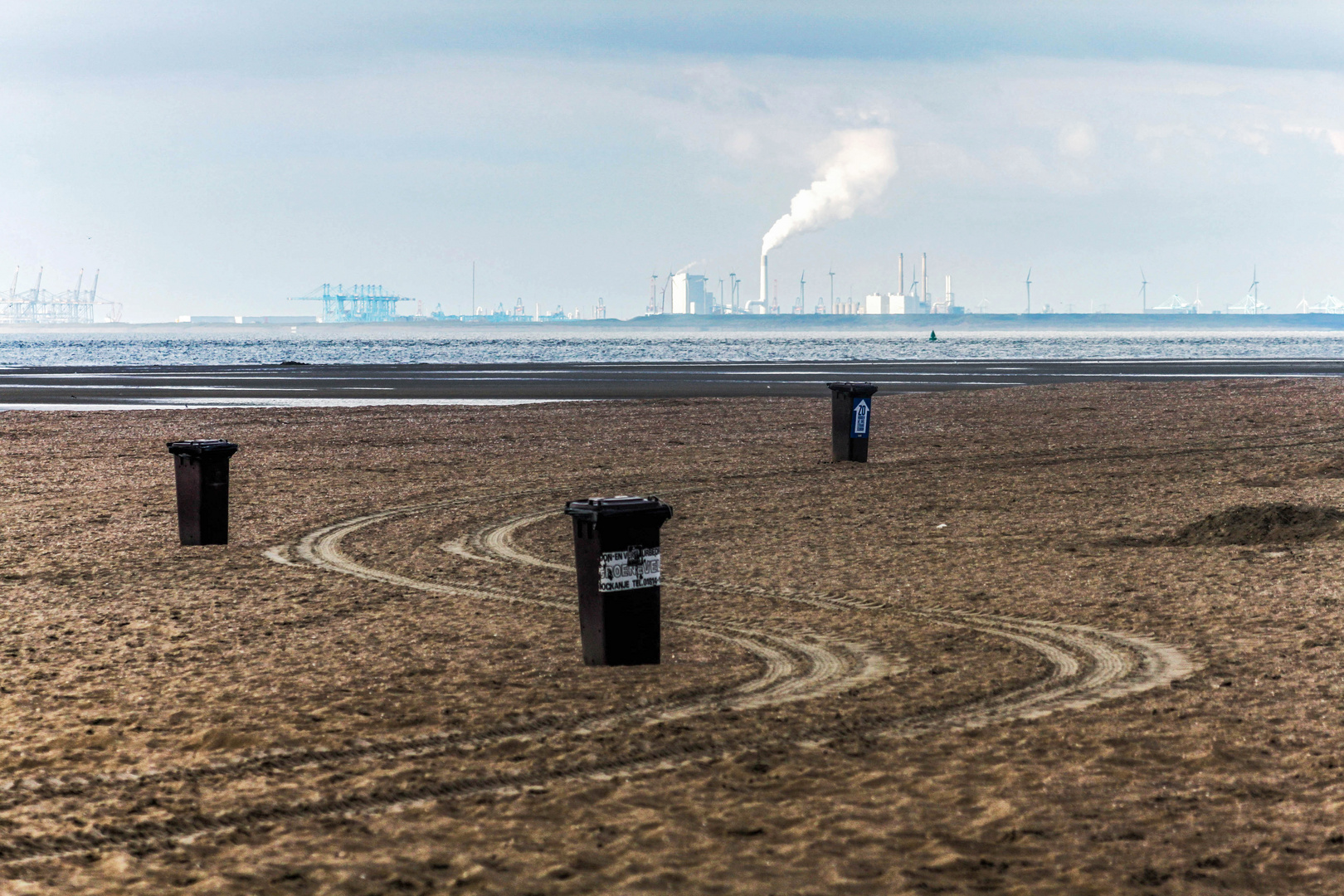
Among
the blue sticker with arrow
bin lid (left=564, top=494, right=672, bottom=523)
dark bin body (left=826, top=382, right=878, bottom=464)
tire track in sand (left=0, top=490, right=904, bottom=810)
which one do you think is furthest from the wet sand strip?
bin lid (left=564, top=494, right=672, bottom=523)

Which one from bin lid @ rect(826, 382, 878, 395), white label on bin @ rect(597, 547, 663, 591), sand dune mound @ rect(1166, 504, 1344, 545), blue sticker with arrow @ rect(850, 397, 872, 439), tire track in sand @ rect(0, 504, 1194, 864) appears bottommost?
tire track in sand @ rect(0, 504, 1194, 864)

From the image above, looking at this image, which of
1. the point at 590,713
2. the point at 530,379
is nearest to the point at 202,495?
the point at 590,713

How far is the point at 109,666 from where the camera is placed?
24.1ft

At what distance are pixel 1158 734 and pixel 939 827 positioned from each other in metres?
1.55

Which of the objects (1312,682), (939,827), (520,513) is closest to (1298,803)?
(939,827)

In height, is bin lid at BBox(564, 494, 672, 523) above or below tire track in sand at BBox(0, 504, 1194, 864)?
above

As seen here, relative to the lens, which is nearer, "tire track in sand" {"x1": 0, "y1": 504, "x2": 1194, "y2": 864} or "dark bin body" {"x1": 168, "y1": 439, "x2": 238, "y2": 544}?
"tire track in sand" {"x1": 0, "y1": 504, "x2": 1194, "y2": 864}

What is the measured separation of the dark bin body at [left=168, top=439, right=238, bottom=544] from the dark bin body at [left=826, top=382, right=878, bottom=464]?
26.7 ft

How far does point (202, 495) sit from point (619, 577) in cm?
576

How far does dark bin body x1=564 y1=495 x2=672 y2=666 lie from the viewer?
22.5 feet

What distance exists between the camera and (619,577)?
23.0 feet

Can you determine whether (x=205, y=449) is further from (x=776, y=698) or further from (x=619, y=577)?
(x=776, y=698)

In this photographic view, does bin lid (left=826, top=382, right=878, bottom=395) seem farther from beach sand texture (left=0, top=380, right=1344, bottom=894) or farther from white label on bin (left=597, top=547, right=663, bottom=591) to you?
white label on bin (left=597, top=547, right=663, bottom=591)

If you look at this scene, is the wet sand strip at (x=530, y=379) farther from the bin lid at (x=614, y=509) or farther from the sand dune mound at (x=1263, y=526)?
the bin lid at (x=614, y=509)
